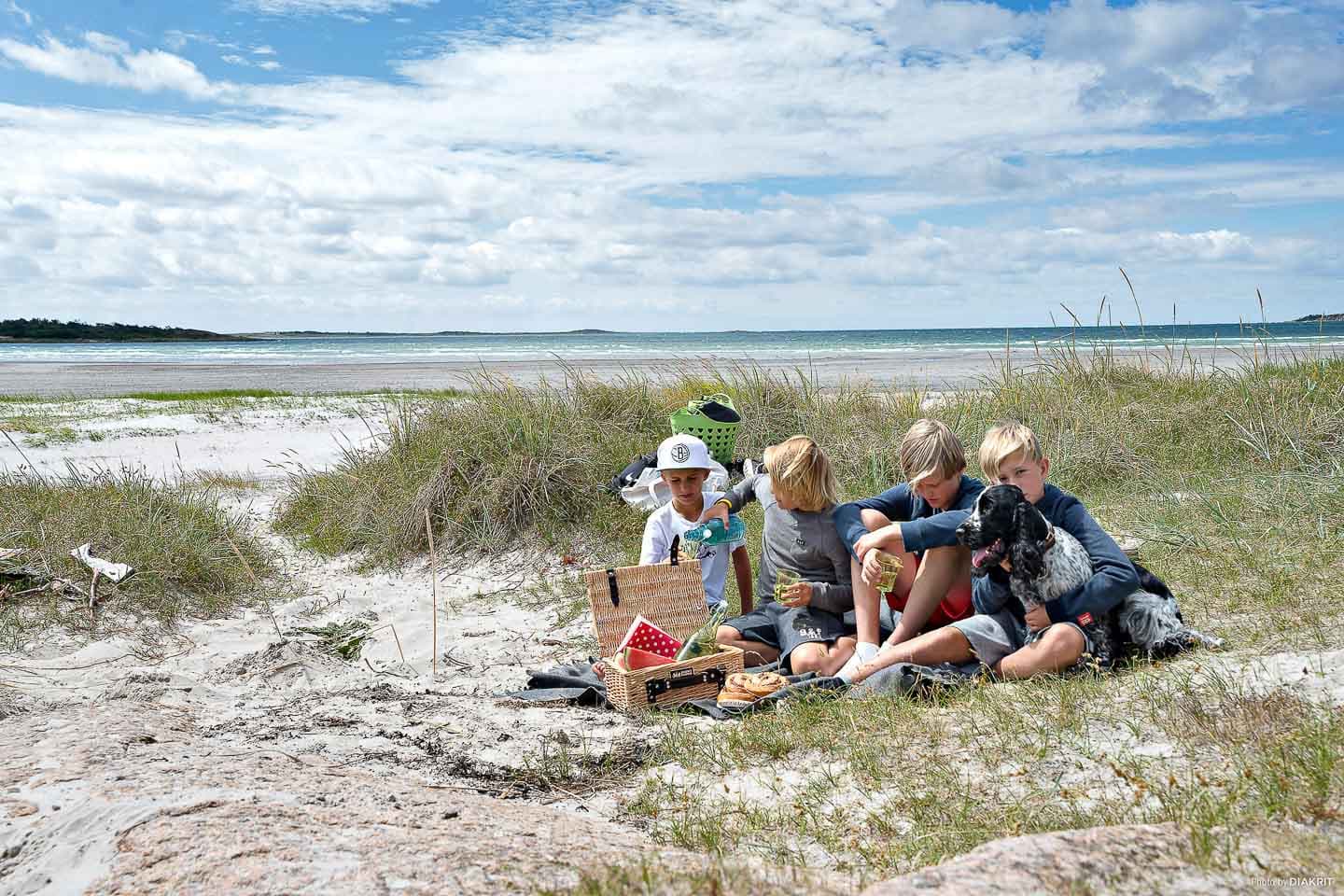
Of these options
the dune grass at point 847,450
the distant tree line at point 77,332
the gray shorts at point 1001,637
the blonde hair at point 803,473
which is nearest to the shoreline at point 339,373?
the dune grass at point 847,450

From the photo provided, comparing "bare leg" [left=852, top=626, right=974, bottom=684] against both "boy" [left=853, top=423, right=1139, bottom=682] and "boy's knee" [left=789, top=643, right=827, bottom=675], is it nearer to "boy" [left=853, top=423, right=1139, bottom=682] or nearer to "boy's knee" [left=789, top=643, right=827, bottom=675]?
"boy" [left=853, top=423, right=1139, bottom=682]

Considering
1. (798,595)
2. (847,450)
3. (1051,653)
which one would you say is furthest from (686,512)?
(847,450)

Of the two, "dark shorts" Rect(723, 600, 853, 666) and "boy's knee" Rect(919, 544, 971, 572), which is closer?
"boy's knee" Rect(919, 544, 971, 572)

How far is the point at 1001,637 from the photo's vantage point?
4371mm

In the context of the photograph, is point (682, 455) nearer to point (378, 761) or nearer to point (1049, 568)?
point (1049, 568)

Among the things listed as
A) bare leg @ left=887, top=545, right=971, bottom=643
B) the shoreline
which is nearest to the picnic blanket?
bare leg @ left=887, top=545, right=971, bottom=643

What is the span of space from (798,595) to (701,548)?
2.73ft

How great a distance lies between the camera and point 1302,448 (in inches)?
297

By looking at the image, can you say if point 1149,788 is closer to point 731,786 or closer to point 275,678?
point 731,786

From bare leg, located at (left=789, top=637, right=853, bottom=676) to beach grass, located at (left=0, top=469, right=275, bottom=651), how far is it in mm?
3473

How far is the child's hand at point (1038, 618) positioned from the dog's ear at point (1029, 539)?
0.55 feet

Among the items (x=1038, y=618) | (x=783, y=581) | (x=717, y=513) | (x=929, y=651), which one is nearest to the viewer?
(x=1038, y=618)

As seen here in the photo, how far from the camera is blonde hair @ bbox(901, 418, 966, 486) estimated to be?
15.4ft

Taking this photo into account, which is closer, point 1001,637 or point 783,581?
point 1001,637
